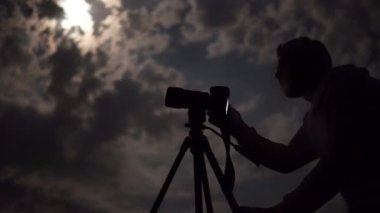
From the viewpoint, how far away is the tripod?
3.58 m

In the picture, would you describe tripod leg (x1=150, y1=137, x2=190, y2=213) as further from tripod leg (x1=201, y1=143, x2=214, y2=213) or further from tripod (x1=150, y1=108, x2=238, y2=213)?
tripod leg (x1=201, y1=143, x2=214, y2=213)

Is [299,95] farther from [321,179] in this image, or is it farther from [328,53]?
[321,179]

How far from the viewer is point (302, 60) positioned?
3357 mm

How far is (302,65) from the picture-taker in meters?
3.36

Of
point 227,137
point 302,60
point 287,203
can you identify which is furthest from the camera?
point 227,137

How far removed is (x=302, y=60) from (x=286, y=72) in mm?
195

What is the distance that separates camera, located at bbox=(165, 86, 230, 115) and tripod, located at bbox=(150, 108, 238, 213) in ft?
0.21

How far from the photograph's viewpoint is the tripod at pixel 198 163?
3.58m

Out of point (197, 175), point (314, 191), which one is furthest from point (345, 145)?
point (197, 175)

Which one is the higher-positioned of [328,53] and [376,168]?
[328,53]

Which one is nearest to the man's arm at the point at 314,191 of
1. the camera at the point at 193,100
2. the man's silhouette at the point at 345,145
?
the man's silhouette at the point at 345,145

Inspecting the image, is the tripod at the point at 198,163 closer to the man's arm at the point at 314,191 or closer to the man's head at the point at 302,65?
the man's arm at the point at 314,191

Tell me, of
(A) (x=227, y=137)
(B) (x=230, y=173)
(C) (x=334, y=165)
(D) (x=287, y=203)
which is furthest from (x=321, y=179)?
(A) (x=227, y=137)

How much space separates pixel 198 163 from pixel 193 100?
2.08 feet
